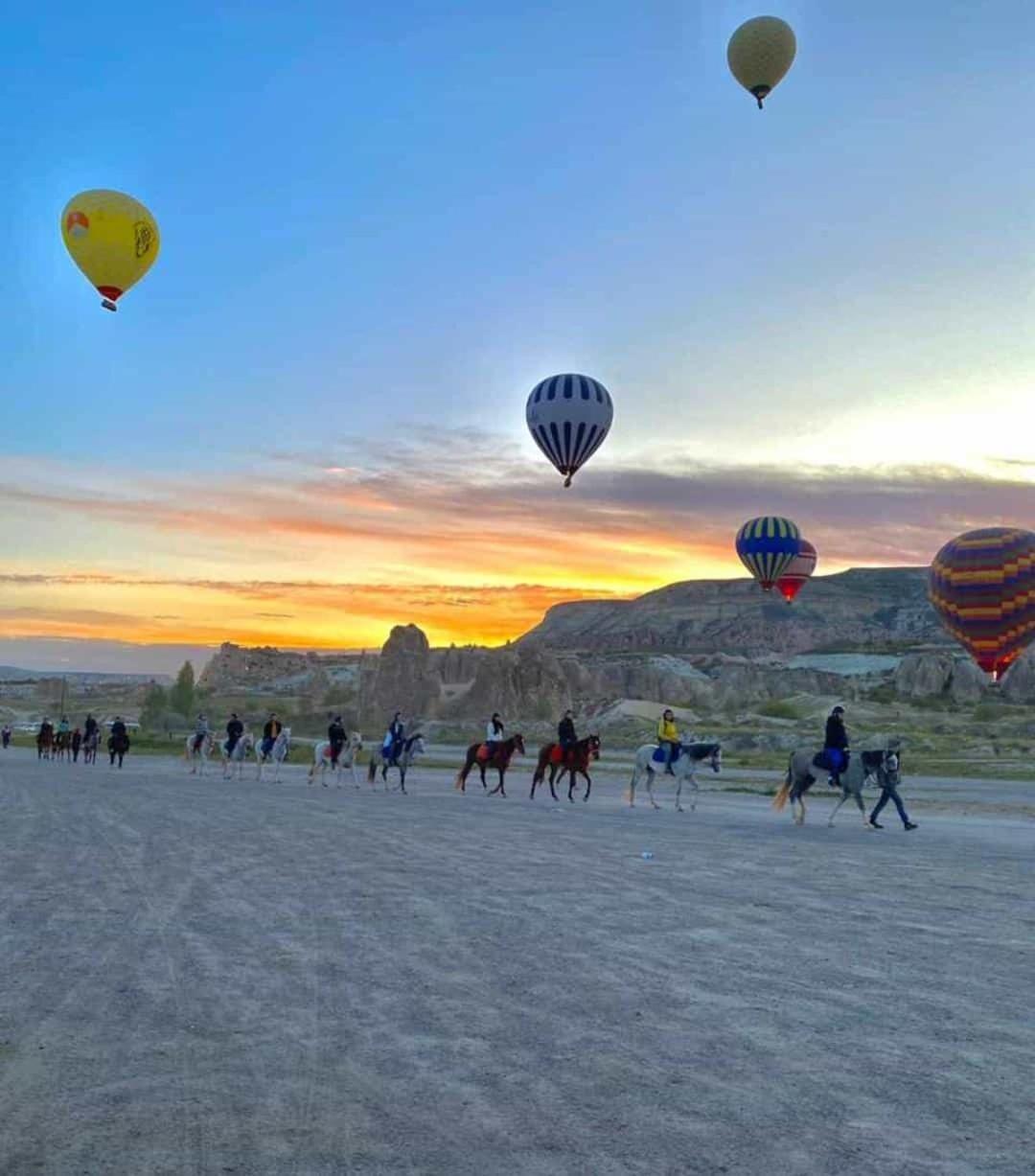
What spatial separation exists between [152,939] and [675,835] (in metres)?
12.0

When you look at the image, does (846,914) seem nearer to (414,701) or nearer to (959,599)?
(959,599)

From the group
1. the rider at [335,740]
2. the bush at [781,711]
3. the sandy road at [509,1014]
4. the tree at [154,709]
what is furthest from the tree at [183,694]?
the sandy road at [509,1014]

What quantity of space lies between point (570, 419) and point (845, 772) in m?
27.2

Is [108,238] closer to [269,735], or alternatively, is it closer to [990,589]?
[269,735]

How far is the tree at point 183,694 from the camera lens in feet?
410

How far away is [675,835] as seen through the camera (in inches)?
820

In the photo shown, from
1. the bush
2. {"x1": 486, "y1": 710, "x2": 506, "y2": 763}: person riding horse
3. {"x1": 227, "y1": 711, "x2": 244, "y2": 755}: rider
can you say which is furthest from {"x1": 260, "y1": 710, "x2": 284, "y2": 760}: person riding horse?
the bush

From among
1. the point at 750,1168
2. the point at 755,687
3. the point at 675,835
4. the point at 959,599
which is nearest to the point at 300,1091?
the point at 750,1168

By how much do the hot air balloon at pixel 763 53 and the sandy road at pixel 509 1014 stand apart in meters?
32.8

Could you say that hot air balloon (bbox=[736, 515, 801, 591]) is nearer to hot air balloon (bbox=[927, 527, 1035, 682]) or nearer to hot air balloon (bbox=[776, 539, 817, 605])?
hot air balloon (bbox=[776, 539, 817, 605])

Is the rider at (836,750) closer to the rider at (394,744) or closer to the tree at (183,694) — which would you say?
the rider at (394,744)

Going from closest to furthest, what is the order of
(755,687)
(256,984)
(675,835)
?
(256,984) < (675,835) < (755,687)

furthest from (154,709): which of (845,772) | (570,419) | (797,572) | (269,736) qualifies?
(845,772)

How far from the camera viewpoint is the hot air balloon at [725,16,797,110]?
40.7 m
